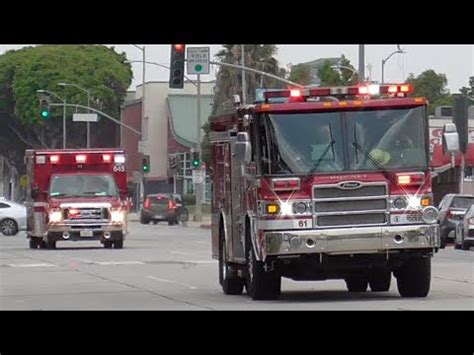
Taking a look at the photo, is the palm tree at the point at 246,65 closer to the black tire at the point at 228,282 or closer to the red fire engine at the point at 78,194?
the red fire engine at the point at 78,194

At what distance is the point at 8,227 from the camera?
177 ft

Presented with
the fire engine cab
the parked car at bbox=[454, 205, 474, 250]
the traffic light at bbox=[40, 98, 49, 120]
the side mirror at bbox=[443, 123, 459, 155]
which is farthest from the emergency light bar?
the traffic light at bbox=[40, 98, 49, 120]

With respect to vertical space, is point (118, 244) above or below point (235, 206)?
below

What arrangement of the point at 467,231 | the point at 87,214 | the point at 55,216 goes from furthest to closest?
the point at 87,214
the point at 55,216
the point at 467,231

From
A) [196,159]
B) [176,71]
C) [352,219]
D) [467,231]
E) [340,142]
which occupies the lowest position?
[467,231]

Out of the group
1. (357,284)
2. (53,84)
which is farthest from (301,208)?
(53,84)

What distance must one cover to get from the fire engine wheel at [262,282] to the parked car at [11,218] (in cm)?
3481

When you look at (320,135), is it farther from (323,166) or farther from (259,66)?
(259,66)

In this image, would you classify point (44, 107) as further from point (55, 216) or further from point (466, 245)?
point (466, 245)

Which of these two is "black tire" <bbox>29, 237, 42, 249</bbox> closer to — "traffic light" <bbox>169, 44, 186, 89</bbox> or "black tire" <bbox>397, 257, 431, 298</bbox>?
"traffic light" <bbox>169, 44, 186, 89</bbox>

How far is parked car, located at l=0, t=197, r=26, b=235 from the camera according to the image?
5331 centimetres

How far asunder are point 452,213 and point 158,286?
59.4 feet
